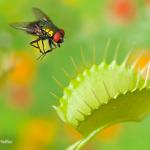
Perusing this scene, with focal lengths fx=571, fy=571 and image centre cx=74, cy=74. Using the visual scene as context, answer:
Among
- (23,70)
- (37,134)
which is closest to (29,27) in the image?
(23,70)

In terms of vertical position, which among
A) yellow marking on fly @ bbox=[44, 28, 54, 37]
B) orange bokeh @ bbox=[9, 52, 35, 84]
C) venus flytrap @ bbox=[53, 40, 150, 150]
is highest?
orange bokeh @ bbox=[9, 52, 35, 84]

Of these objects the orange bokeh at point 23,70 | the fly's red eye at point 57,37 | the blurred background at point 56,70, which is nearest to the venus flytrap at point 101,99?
the fly's red eye at point 57,37

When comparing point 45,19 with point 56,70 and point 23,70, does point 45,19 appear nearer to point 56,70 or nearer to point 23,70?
point 23,70

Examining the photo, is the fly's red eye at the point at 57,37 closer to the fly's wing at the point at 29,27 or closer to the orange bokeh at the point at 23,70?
the fly's wing at the point at 29,27

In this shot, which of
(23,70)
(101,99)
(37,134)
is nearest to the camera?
(101,99)

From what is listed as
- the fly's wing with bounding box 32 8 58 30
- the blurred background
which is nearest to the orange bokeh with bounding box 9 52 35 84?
the blurred background

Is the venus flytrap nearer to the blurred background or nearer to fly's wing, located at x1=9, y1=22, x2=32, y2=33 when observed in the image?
fly's wing, located at x1=9, y1=22, x2=32, y2=33
